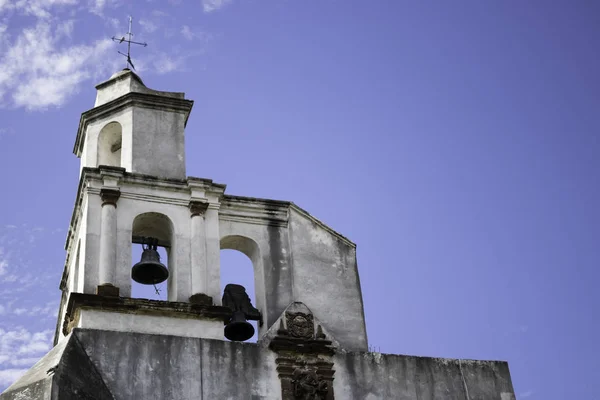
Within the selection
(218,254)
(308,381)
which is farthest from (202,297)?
(308,381)

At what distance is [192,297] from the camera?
17031 mm

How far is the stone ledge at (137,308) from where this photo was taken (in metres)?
16.4

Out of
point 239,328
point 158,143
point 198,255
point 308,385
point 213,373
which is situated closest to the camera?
point 213,373

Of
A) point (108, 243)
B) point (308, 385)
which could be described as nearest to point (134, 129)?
point (108, 243)

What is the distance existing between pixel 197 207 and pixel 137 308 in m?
2.05

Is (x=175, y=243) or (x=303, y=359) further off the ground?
(x=175, y=243)

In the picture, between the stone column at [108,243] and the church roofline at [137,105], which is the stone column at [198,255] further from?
the church roofline at [137,105]

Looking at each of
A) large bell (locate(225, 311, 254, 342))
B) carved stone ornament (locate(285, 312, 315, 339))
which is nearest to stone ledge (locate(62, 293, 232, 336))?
large bell (locate(225, 311, 254, 342))

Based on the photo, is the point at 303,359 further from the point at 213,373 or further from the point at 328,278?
the point at 328,278

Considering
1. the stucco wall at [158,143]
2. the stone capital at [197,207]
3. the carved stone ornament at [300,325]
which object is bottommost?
the carved stone ornament at [300,325]

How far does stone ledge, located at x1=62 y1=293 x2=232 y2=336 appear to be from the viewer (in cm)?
1639

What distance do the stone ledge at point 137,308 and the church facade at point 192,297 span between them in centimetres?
1

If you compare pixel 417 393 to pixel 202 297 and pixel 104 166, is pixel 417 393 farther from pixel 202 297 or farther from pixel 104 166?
pixel 104 166

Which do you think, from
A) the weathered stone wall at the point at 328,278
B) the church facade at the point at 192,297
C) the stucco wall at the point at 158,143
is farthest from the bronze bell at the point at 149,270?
the weathered stone wall at the point at 328,278
